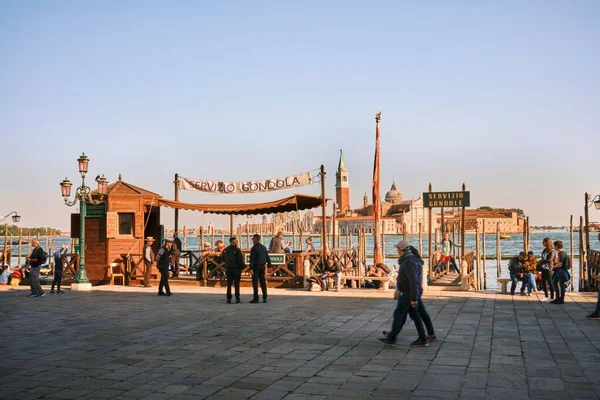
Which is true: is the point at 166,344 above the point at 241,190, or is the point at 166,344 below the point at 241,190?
below

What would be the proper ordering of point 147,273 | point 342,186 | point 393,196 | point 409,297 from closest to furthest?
point 409,297, point 147,273, point 342,186, point 393,196

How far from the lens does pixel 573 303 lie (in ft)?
43.4

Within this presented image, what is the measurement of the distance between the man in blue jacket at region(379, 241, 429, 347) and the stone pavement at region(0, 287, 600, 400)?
0.69ft

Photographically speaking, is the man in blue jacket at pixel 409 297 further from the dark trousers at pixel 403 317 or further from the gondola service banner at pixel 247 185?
the gondola service banner at pixel 247 185

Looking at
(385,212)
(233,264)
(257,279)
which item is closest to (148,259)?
(233,264)

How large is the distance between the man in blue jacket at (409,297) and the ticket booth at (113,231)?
1153 centimetres

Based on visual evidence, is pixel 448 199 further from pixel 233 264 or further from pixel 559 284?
pixel 233 264

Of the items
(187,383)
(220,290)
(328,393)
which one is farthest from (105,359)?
(220,290)

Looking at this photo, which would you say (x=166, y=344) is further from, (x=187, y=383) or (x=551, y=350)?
(x=551, y=350)

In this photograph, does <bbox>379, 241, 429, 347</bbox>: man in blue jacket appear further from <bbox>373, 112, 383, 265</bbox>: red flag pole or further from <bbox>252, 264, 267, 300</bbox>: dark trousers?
<bbox>373, 112, 383, 265</bbox>: red flag pole

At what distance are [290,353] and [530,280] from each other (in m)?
9.13

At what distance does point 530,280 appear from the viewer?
15039mm

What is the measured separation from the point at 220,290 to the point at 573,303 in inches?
337

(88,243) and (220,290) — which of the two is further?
(88,243)
